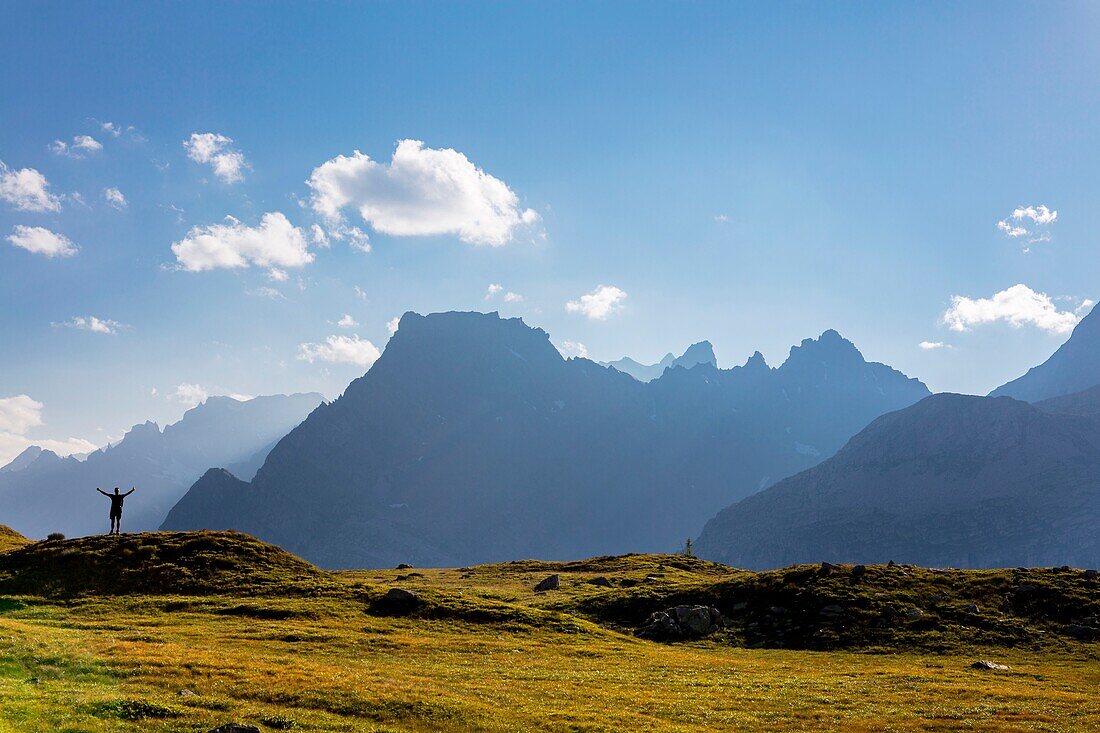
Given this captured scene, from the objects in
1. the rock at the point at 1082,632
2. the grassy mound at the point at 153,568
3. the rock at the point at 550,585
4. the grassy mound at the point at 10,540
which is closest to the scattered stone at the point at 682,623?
the rock at the point at 550,585

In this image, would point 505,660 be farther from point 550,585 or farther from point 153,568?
point 550,585

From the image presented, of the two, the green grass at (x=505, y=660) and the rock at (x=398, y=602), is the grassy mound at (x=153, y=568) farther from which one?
the rock at (x=398, y=602)

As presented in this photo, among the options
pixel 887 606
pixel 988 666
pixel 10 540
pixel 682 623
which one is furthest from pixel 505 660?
pixel 10 540

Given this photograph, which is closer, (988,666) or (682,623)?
(988,666)

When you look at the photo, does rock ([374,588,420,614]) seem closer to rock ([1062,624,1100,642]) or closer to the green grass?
the green grass

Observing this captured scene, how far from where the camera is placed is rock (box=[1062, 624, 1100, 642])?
60594 millimetres

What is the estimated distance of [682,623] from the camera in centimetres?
6844

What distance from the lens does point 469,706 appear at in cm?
3319

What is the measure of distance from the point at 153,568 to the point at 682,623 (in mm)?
53390

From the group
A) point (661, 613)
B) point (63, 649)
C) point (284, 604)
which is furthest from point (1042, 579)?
point (63, 649)

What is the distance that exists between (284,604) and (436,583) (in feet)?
121

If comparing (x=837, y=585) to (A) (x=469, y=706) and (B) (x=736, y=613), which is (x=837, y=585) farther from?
(A) (x=469, y=706)

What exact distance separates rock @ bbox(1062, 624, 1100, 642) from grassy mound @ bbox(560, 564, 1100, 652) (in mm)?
88

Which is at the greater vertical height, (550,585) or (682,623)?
(550,585)
